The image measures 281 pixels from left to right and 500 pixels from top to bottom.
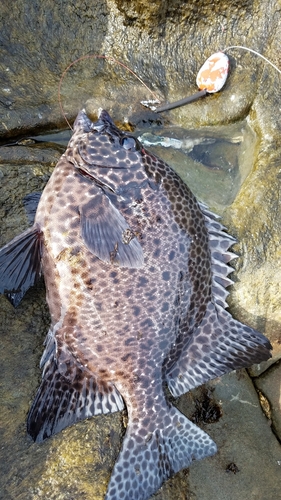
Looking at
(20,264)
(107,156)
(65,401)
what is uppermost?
(107,156)

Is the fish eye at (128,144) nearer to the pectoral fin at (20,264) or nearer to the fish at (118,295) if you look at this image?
the fish at (118,295)

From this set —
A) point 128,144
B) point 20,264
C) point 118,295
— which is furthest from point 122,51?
point 118,295

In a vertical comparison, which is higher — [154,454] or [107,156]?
[107,156]

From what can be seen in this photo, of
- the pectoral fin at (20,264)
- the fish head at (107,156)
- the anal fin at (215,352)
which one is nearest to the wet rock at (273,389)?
the anal fin at (215,352)

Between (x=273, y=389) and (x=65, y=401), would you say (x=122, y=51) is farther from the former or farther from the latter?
(x=273, y=389)

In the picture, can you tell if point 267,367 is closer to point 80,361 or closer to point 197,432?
point 197,432

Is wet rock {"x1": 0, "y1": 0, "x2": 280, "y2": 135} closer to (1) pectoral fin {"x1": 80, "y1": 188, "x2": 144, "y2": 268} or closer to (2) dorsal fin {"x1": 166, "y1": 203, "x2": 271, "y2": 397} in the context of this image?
(1) pectoral fin {"x1": 80, "y1": 188, "x2": 144, "y2": 268}
